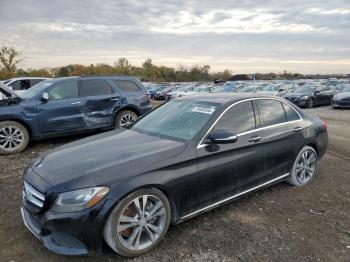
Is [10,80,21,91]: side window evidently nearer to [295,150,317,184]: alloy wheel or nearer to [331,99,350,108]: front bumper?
[295,150,317,184]: alloy wheel

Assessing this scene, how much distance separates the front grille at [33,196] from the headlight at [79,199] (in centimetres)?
18

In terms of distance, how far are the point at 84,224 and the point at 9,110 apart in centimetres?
548

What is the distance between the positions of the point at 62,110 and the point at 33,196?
16.6 ft

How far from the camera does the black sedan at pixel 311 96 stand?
20.0m

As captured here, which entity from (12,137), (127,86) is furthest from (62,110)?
(127,86)

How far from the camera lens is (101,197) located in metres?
3.03

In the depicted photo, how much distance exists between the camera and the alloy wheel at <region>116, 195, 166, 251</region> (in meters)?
3.23

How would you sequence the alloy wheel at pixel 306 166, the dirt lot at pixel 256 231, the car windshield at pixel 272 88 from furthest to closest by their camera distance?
1. the car windshield at pixel 272 88
2. the alloy wheel at pixel 306 166
3. the dirt lot at pixel 256 231

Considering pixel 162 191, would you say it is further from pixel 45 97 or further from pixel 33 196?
pixel 45 97

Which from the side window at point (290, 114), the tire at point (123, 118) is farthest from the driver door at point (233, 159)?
the tire at point (123, 118)

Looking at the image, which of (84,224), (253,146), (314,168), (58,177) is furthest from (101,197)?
(314,168)

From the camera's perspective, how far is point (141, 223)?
3338mm

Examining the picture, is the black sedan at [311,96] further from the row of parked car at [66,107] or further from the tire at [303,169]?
the tire at [303,169]

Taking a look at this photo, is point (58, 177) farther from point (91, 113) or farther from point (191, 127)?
point (91, 113)
